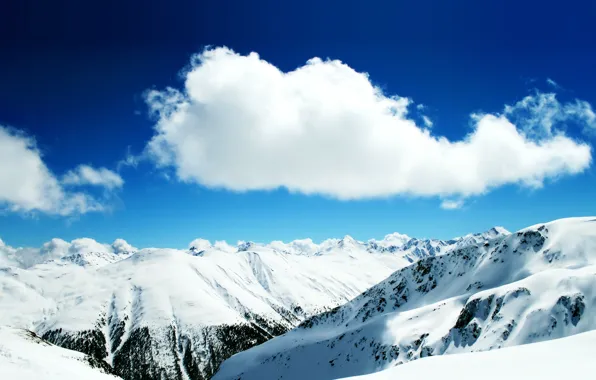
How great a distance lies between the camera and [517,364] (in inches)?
597

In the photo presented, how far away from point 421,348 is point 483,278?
1705 inches

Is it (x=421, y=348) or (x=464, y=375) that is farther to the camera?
(x=421, y=348)

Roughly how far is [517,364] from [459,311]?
10000 cm

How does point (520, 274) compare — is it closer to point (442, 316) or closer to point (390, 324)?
point (442, 316)

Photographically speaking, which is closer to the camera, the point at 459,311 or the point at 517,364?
the point at 517,364

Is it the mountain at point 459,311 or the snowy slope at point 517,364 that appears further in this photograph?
the mountain at point 459,311

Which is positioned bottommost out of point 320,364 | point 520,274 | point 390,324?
point 320,364

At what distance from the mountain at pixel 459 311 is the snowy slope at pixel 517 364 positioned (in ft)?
234

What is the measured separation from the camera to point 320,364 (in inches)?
4719

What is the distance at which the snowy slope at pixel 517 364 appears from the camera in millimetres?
13528

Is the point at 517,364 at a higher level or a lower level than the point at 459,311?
higher

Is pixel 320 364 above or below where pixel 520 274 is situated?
below

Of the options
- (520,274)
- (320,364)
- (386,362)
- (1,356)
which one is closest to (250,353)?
(320,364)

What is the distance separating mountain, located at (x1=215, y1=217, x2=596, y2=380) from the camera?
8006cm
